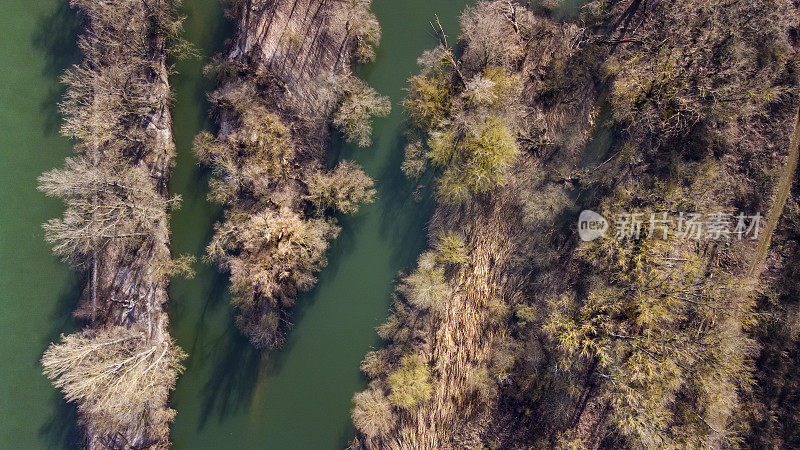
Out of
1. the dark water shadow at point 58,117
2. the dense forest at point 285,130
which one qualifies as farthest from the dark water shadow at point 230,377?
the dark water shadow at point 58,117

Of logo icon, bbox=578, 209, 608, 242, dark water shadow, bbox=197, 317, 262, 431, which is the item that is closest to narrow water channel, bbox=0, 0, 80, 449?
dark water shadow, bbox=197, 317, 262, 431

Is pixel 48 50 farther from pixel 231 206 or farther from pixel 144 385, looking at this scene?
pixel 144 385

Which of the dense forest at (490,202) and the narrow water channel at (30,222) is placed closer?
the dense forest at (490,202)

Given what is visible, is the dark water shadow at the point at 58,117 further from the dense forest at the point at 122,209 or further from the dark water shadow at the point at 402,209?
the dark water shadow at the point at 402,209

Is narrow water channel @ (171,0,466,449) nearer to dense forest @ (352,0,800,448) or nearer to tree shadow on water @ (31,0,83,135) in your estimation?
dense forest @ (352,0,800,448)

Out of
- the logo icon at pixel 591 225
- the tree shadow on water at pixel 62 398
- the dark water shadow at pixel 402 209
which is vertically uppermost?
the logo icon at pixel 591 225
